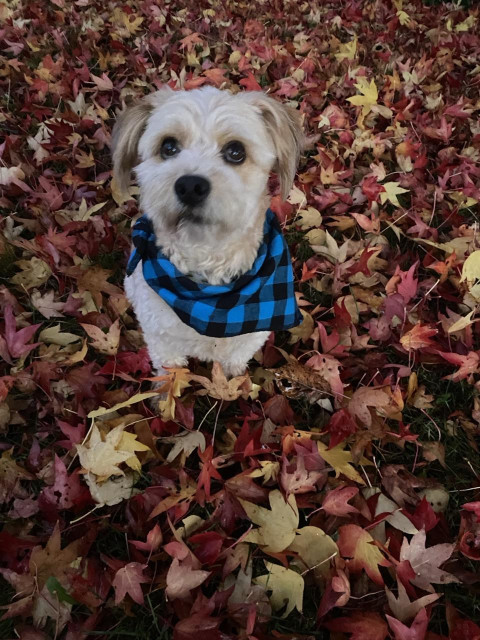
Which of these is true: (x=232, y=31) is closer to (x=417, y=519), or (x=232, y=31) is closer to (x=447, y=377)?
(x=447, y=377)

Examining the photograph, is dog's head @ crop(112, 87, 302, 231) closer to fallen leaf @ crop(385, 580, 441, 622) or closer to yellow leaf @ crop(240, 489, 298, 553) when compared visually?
yellow leaf @ crop(240, 489, 298, 553)

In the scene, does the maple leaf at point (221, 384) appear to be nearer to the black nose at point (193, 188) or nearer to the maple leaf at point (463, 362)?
the black nose at point (193, 188)

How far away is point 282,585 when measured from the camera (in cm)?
200

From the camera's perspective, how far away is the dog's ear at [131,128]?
247 centimetres

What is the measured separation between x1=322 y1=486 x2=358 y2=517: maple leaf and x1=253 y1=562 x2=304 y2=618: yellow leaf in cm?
36

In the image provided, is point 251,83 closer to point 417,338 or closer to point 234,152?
point 234,152

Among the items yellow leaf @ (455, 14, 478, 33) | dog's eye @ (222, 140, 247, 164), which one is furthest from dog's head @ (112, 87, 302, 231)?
yellow leaf @ (455, 14, 478, 33)

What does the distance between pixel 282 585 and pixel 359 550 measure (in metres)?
0.40

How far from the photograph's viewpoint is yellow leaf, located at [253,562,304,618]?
196 centimetres

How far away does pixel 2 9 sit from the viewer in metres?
5.62

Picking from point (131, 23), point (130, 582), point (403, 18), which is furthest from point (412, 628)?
point (403, 18)

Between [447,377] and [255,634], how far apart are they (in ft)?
6.20

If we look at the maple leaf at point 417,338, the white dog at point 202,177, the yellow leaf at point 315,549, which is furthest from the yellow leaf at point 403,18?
the yellow leaf at point 315,549

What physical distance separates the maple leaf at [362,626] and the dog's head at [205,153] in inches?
73.0
